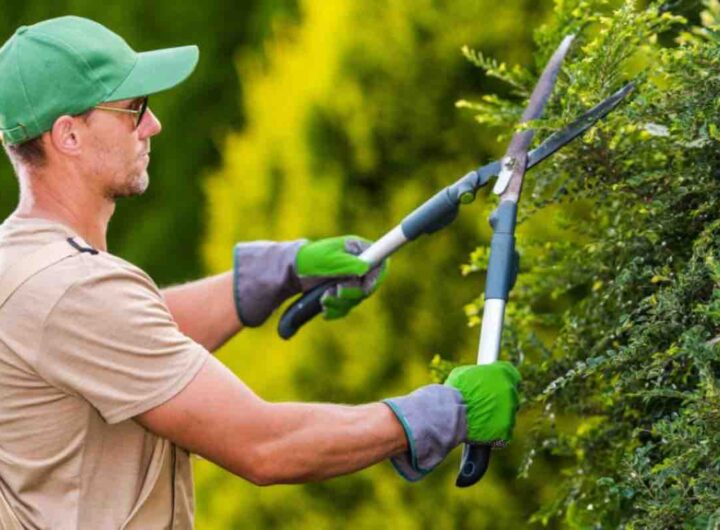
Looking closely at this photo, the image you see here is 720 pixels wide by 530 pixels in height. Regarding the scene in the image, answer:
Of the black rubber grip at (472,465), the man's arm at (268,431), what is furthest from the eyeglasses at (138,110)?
the black rubber grip at (472,465)

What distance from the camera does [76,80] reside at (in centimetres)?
306

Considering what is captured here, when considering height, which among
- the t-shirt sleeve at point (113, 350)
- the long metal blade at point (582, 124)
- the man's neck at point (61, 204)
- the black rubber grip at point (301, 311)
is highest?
the long metal blade at point (582, 124)

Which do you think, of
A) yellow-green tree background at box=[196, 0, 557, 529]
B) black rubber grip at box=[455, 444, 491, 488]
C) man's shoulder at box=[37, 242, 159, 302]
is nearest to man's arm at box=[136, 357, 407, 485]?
black rubber grip at box=[455, 444, 491, 488]

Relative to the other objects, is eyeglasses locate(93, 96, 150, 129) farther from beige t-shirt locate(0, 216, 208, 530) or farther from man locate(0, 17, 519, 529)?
beige t-shirt locate(0, 216, 208, 530)

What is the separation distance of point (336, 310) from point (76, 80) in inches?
38.9

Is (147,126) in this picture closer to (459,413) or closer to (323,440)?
(323,440)

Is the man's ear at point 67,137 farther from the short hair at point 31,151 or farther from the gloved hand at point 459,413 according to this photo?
the gloved hand at point 459,413

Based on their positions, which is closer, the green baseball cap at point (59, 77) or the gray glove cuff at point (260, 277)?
the green baseball cap at point (59, 77)

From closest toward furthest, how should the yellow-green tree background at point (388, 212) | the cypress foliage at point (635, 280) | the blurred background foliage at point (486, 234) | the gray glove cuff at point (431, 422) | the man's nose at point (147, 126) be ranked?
the cypress foliage at point (635, 280), the blurred background foliage at point (486, 234), the gray glove cuff at point (431, 422), the man's nose at point (147, 126), the yellow-green tree background at point (388, 212)

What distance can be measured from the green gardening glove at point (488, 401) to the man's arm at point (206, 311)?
95cm

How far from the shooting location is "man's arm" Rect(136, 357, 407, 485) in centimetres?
286

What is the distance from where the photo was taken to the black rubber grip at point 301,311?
146 inches

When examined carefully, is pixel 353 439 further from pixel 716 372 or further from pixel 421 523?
pixel 421 523

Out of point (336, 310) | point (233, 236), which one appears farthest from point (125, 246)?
point (336, 310)
